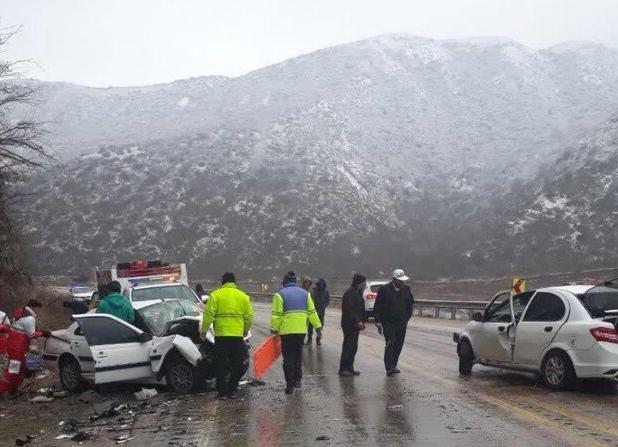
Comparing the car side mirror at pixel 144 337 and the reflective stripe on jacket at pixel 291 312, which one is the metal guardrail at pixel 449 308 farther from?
the car side mirror at pixel 144 337

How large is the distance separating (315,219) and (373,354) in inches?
2081

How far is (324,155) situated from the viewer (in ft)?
260

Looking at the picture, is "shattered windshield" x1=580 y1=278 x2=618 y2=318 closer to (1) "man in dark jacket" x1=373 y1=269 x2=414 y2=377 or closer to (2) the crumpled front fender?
(1) "man in dark jacket" x1=373 y1=269 x2=414 y2=377

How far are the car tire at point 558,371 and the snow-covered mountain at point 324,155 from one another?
43163 millimetres

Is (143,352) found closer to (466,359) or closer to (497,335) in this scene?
(466,359)

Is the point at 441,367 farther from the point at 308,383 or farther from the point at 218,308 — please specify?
the point at 218,308

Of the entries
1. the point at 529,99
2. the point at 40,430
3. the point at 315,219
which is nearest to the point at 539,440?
the point at 40,430

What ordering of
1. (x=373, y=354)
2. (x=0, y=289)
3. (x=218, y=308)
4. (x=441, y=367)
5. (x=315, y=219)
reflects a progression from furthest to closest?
1. (x=315, y=219)
2. (x=0, y=289)
3. (x=373, y=354)
4. (x=441, y=367)
5. (x=218, y=308)

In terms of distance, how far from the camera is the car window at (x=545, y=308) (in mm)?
10633

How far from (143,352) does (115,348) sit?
17.6 inches

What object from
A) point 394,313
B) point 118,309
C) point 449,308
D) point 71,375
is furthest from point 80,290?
point 394,313

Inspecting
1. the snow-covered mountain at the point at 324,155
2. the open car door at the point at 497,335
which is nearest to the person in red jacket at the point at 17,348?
the open car door at the point at 497,335

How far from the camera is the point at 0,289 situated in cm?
2589

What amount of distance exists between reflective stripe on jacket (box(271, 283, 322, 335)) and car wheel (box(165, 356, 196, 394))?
154cm
